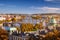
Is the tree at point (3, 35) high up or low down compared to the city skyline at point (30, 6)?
down

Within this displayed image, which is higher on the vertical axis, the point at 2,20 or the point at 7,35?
the point at 2,20

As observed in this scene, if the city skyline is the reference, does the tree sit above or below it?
below

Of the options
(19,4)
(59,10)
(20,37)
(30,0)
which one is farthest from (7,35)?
(59,10)

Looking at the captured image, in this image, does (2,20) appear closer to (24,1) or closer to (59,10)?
(24,1)

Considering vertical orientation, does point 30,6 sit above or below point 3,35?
above

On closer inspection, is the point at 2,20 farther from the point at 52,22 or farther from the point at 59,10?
the point at 59,10

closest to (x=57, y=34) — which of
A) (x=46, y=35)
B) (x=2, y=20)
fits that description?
(x=46, y=35)

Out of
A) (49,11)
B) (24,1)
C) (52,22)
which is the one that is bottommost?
(52,22)
